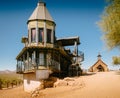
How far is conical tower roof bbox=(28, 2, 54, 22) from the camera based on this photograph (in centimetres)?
4006

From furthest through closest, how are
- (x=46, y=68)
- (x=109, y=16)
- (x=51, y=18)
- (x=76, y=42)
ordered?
(x=76, y=42) < (x=51, y=18) < (x=46, y=68) < (x=109, y=16)

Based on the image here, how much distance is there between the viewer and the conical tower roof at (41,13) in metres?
40.1

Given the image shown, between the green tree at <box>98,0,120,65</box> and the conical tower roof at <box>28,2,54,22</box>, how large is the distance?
34.3 ft

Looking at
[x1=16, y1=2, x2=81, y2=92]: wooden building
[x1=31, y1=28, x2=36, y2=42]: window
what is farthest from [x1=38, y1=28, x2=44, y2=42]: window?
[x1=31, y1=28, x2=36, y2=42]: window

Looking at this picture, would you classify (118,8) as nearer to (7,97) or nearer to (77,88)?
(77,88)

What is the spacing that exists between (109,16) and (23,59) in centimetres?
1678

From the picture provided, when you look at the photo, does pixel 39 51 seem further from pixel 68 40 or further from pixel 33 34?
pixel 68 40

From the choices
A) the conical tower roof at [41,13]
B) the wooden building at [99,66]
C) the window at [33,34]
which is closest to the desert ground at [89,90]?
the window at [33,34]

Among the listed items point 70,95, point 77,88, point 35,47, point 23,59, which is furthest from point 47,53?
point 70,95

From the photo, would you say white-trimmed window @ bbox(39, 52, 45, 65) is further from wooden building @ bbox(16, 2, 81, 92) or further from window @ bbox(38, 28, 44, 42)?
window @ bbox(38, 28, 44, 42)

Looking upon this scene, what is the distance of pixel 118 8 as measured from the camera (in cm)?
2888

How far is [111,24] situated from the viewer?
Answer: 30219 mm

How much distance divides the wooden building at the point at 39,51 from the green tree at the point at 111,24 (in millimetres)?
9239

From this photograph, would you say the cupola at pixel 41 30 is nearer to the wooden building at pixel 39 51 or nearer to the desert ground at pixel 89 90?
the wooden building at pixel 39 51
